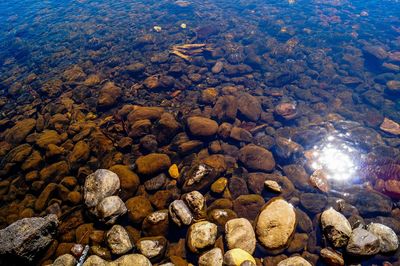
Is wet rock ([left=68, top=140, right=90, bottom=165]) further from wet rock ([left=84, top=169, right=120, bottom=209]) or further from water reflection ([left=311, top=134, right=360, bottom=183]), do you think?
water reflection ([left=311, top=134, right=360, bottom=183])

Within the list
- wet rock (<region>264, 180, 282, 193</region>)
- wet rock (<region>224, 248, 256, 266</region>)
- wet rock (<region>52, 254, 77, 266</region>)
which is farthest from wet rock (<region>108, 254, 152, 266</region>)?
Answer: wet rock (<region>264, 180, 282, 193</region>)

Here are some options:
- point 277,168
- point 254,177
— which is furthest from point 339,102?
point 254,177

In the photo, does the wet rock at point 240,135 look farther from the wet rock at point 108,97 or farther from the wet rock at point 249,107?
the wet rock at point 108,97

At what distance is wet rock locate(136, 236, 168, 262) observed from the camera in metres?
5.33

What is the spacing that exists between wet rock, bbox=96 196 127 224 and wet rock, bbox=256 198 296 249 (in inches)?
123

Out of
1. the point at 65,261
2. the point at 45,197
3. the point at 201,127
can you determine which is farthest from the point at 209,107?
the point at 65,261

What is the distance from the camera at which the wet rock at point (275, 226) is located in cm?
562

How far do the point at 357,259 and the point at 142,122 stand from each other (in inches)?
258

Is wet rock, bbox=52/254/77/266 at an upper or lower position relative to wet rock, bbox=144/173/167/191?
upper

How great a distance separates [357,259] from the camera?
5301mm

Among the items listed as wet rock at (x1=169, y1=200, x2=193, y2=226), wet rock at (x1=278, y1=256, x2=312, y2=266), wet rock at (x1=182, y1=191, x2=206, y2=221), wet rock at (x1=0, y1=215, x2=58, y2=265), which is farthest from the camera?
wet rock at (x1=182, y1=191, x2=206, y2=221)

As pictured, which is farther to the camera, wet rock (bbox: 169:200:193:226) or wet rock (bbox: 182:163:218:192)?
wet rock (bbox: 182:163:218:192)

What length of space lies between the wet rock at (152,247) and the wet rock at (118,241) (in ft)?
0.77

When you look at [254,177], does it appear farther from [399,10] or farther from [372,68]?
[399,10]
